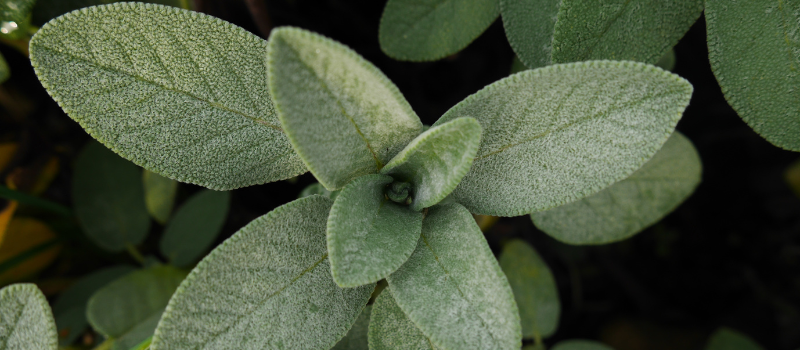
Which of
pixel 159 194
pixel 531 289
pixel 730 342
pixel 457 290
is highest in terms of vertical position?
pixel 457 290

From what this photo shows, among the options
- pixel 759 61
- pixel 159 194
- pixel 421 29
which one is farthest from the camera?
pixel 159 194

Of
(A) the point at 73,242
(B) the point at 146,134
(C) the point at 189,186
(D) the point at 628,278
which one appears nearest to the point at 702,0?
→ (B) the point at 146,134

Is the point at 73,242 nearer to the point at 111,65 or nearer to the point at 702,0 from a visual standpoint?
the point at 111,65

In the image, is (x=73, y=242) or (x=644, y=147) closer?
(x=644, y=147)

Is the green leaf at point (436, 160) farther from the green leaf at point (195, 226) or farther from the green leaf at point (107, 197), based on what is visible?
the green leaf at point (107, 197)

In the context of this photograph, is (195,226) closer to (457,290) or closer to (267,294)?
(267,294)

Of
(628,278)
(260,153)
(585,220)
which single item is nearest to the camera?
(260,153)

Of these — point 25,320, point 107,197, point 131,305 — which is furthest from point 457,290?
point 107,197
